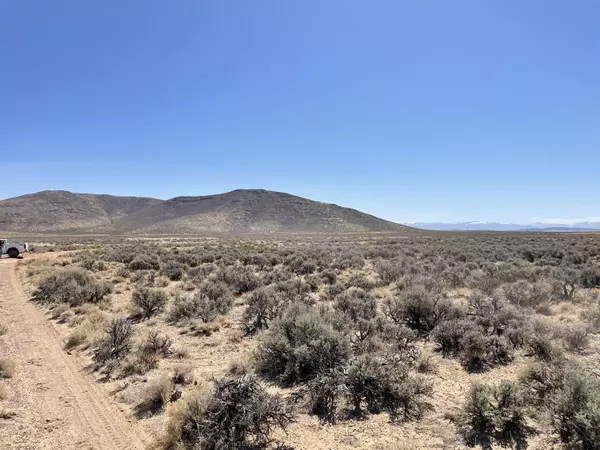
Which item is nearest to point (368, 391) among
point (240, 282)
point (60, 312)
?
point (240, 282)

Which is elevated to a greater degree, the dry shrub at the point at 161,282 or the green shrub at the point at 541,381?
the green shrub at the point at 541,381

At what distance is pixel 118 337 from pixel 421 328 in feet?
25.5

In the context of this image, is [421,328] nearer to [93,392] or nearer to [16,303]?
[93,392]

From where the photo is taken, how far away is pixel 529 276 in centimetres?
1566

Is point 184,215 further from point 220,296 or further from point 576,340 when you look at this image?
point 576,340

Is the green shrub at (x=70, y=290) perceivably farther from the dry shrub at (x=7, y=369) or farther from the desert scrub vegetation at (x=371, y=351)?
the dry shrub at (x=7, y=369)

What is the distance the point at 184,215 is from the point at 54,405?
502 ft

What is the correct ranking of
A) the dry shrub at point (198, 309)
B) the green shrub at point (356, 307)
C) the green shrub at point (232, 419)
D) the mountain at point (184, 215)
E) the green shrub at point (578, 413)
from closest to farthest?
the green shrub at point (578, 413)
the green shrub at point (232, 419)
the green shrub at point (356, 307)
the dry shrub at point (198, 309)
the mountain at point (184, 215)

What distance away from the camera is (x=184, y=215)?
152 meters

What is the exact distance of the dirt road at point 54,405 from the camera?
4.91 metres

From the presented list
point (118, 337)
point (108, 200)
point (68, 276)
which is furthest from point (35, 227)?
point (118, 337)

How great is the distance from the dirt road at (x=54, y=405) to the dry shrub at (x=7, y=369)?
0.36 feet

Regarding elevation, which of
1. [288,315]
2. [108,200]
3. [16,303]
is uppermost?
[108,200]

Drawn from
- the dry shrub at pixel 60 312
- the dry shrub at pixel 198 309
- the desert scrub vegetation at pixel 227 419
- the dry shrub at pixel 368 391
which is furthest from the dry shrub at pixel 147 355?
the dry shrub at pixel 60 312
